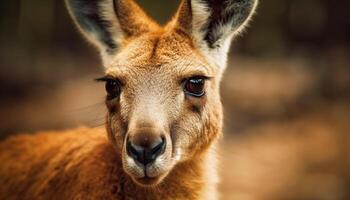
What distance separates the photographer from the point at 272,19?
2508cm

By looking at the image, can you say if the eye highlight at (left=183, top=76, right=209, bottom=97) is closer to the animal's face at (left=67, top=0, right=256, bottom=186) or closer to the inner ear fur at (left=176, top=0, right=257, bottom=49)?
the animal's face at (left=67, top=0, right=256, bottom=186)

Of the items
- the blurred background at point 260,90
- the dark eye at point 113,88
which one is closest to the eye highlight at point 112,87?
the dark eye at point 113,88

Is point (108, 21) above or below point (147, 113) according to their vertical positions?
above

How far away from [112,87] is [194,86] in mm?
794

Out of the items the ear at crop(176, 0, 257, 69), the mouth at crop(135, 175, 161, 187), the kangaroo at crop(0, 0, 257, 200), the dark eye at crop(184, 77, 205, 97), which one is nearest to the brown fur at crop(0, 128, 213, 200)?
the kangaroo at crop(0, 0, 257, 200)

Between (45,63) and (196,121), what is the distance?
1662cm

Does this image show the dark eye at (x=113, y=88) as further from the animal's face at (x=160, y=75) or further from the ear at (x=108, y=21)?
the ear at (x=108, y=21)

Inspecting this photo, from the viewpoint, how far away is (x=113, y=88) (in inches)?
209

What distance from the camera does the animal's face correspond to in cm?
476

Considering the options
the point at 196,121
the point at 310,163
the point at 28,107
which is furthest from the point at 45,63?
the point at 196,121

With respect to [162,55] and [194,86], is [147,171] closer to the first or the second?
[194,86]

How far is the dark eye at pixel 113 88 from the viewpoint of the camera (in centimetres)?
527

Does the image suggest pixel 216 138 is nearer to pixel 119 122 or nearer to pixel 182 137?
pixel 182 137

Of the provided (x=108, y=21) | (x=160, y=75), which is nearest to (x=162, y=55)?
(x=160, y=75)
